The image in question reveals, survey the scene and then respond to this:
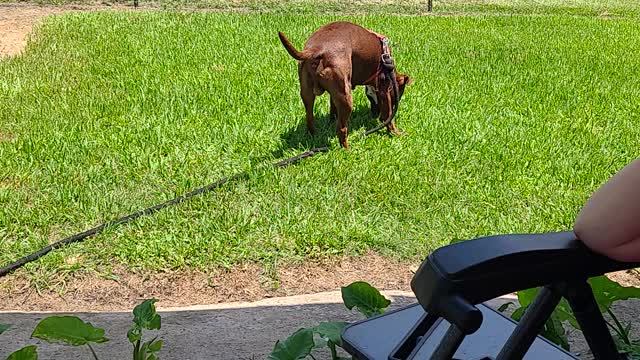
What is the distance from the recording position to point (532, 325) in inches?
41.4

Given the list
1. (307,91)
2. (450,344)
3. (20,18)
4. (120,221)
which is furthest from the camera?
(20,18)

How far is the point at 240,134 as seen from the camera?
16.6 feet

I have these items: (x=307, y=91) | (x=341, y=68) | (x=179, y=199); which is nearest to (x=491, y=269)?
(x=179, y=199)

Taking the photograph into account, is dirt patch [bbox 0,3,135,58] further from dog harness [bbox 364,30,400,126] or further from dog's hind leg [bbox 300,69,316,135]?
dog harness [bbox 364,30,400,126]

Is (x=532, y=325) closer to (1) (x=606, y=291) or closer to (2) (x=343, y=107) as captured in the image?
(1) (x=606, y=291)

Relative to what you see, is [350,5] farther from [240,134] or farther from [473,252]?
[473,252]

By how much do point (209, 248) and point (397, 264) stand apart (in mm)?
915

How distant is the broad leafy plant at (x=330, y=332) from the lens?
1730mm

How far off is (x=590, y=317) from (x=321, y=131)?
4.25m

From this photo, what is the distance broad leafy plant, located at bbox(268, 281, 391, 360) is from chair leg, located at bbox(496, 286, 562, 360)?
560mm

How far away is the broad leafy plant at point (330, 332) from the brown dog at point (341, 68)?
99.9 inches

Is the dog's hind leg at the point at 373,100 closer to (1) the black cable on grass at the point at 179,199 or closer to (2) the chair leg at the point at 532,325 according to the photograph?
(1) the black cable on grass at the point at 179,199

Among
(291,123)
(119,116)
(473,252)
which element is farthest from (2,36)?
(473,252)

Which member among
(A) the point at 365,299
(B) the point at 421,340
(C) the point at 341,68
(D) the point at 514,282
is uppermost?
(D) the point at 514,282
